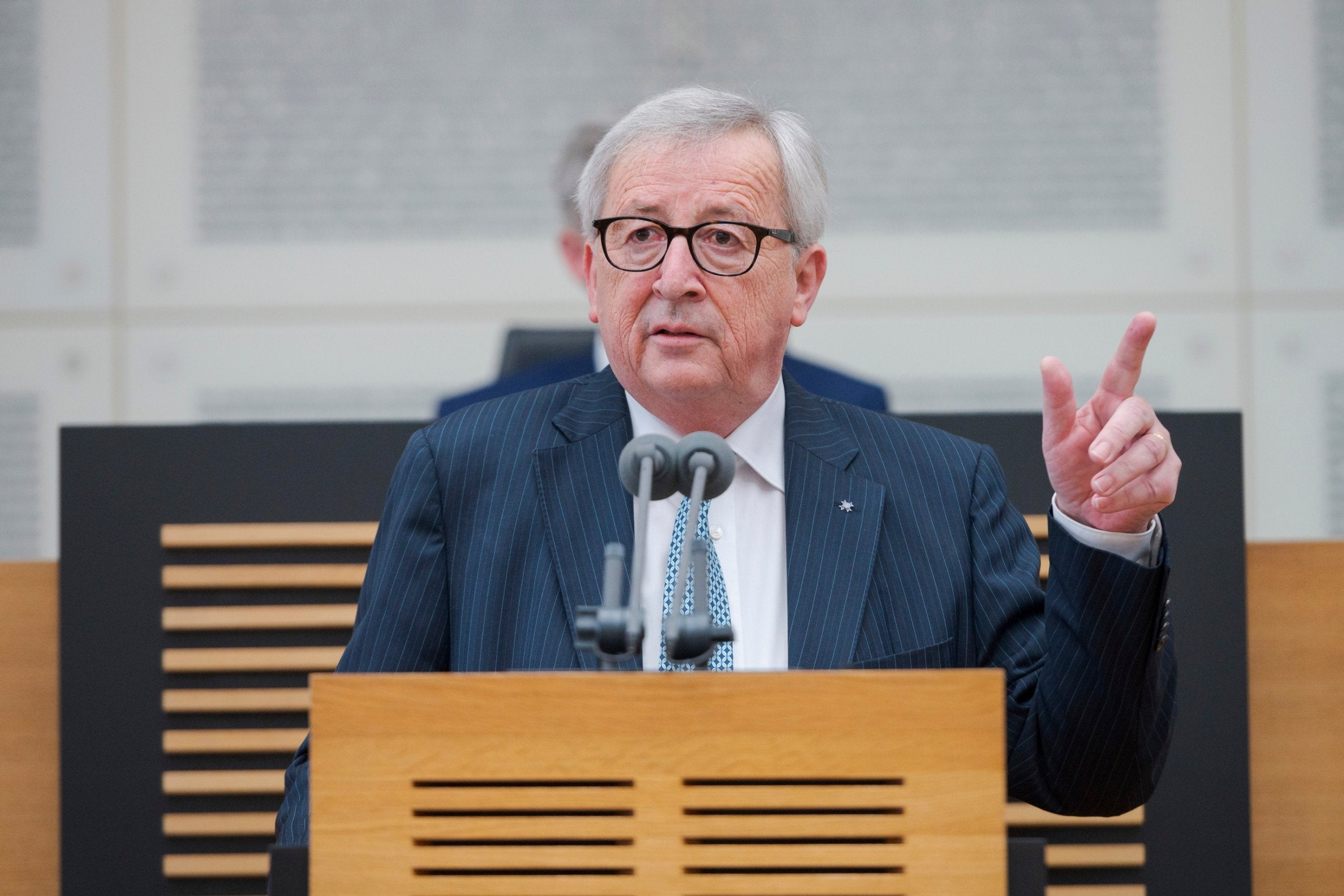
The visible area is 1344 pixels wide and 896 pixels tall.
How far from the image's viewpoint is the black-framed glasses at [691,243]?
6.00 feet

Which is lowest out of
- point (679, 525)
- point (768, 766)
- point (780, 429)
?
point (768, 766)

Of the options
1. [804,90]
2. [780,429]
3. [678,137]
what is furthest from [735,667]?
[804,90]

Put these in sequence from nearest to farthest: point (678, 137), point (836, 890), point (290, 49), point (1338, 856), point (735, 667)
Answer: point (836, 890) → point (735, 667) → point (678, 137) → point (1338, 856) → point (290, 49)

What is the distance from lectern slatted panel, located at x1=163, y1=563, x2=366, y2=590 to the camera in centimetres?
246

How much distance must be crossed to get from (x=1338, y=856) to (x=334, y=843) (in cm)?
192

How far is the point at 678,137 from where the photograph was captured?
6.07 ft

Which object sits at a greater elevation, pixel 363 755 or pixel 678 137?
pixel 678 137

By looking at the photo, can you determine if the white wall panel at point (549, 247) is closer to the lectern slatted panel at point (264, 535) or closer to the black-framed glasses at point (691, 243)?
the lectern slatted panel at point (264, 535)

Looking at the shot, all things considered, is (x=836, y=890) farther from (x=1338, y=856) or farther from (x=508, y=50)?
(x=508, y=50)

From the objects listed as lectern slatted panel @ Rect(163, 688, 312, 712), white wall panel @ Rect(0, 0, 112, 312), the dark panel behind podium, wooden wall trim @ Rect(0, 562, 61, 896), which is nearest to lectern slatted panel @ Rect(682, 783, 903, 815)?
the dark panel behind podium

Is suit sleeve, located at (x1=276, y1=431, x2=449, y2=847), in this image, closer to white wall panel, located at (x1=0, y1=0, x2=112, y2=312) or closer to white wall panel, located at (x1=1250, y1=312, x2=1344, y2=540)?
white wall panel, located at (x1=0, y1=0, x2=112, y2=312)

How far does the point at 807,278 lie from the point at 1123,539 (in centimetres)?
67

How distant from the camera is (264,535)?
2463 millimetres

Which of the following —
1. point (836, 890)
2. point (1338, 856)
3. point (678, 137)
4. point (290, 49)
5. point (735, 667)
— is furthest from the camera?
point (290, 49)
